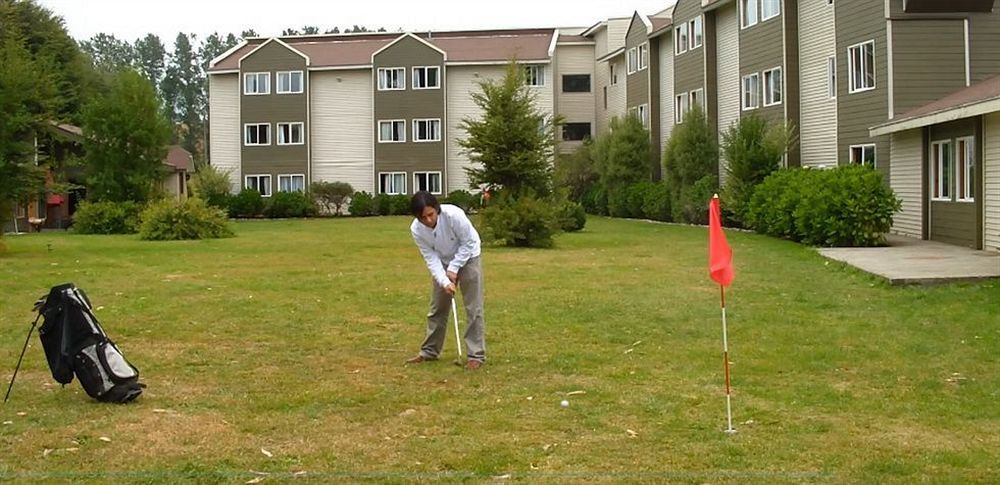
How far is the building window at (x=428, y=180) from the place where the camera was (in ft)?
198

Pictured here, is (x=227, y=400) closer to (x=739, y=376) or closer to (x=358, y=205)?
(x=739, y=376)

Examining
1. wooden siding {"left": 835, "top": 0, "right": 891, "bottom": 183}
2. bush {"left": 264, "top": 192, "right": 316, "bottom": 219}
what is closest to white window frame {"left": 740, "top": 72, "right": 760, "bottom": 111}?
wooden siding {"left": 835, "top": 0, "right": 891, "bottom": 183}

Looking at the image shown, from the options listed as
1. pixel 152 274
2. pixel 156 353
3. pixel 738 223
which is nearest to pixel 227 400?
pixel 156 353

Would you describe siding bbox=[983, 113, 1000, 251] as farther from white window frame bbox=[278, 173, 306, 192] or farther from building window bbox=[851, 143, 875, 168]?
white window frame bbox=[278, 173, 306, 192]

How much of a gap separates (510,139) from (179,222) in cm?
1362

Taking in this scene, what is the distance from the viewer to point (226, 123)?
62.1 m

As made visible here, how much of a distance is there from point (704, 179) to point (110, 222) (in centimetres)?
2202

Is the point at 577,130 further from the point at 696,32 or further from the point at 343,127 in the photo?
the point at 696,32

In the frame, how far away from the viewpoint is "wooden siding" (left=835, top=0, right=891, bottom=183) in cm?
2858

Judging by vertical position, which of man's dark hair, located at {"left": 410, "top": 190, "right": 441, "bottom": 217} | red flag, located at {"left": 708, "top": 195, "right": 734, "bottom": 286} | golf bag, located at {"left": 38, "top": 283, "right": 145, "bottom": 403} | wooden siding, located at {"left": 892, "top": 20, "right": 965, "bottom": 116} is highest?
wooden siding, located at {"left": 892, "top": 20, "right": 965, "bottom": 116}

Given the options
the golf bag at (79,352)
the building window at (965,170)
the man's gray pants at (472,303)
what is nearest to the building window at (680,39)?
the building window at (965,170)

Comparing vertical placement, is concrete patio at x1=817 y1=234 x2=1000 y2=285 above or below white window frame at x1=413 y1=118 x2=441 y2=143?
below

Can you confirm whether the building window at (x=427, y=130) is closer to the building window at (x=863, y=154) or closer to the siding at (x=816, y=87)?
the siding at (x=816, y=87)

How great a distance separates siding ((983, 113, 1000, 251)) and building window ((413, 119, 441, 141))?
39.7m
